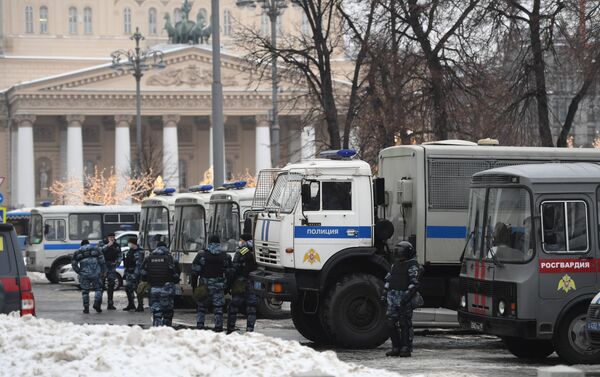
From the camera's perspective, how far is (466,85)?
3347 cm

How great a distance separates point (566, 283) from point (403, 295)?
214 centimetres

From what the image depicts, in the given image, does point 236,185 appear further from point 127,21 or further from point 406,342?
point 127,21

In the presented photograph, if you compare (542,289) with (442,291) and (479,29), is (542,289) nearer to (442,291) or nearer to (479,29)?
(442,291)

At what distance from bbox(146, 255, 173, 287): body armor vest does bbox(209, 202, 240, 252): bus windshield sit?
6006 mm

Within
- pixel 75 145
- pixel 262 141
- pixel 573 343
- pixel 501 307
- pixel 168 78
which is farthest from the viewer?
pixel 262 141

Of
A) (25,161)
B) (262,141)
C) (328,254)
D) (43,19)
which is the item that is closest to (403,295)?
(328,254)

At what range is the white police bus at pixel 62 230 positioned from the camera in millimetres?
48562

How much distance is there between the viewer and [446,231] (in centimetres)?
2172

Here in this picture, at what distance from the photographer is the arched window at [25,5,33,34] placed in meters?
124

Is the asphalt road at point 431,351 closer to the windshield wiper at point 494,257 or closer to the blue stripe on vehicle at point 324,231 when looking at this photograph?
the windshield wiper at point 494,257

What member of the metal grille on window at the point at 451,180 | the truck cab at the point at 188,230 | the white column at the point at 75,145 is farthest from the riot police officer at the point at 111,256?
the white column at the point at 75,145

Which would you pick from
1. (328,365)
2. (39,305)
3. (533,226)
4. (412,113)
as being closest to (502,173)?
(533,226)

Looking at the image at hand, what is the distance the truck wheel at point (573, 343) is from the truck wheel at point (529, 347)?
1193 mm

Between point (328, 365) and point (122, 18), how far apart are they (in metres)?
116
